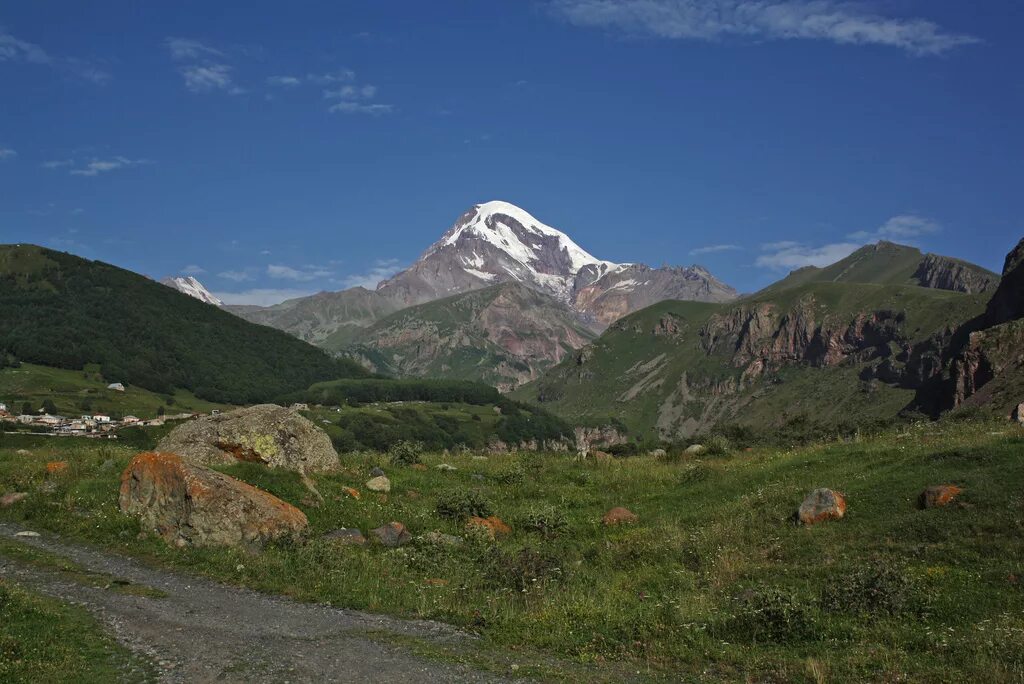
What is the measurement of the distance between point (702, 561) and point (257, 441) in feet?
61.1

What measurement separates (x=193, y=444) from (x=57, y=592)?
12.3 metres

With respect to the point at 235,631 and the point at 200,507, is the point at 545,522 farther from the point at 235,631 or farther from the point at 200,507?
the point at 235,631

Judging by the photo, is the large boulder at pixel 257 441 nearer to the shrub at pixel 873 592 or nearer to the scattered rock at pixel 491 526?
the scattered rock at pixel 491 526

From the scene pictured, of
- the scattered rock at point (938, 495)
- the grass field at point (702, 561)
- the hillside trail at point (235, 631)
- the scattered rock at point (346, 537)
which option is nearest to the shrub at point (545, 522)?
the grass field at point (702, 561)

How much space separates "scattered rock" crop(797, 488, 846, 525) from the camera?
848 inches

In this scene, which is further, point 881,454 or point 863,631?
point 881,454

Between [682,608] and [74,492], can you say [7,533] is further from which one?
[682,608]

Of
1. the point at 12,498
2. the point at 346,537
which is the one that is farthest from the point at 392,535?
the point at 12,498

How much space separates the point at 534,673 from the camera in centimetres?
1270

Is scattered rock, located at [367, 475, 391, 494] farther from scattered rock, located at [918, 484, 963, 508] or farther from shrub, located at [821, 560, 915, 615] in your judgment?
scattered rock, located at [918, 484, 963, 508]

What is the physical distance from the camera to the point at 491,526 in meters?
25.3

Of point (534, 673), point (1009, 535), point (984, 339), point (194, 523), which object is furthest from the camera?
point (984, 339)

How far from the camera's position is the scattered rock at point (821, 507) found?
21.5m

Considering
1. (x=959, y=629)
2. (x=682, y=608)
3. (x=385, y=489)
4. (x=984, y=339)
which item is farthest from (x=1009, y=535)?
(x=984, y=339)
